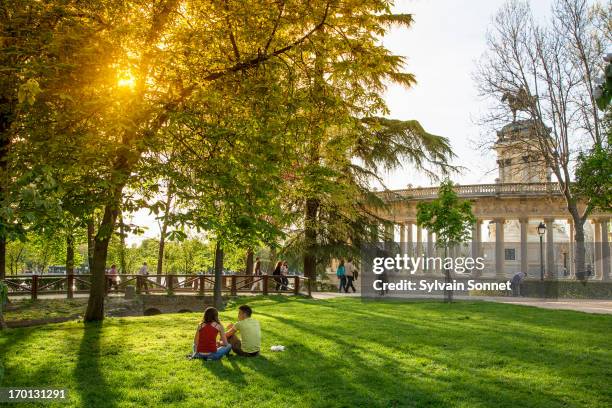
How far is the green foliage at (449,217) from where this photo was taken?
23172 mm

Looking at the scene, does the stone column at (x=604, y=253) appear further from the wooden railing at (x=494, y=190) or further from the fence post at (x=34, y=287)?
the fence post at (x=34, y=287)

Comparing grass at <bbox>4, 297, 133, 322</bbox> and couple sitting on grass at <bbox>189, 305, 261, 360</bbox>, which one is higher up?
couple sitting on grass at <bbox>189, 305, 261, 360</bbox>

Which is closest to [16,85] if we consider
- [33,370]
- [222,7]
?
[222,7]

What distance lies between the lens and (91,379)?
9.09m

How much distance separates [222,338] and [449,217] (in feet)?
47.1

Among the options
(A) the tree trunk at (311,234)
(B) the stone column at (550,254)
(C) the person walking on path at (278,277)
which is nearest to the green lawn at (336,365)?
(A) the tree trunk at (311,234)

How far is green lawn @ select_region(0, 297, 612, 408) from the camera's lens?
8.16 metres

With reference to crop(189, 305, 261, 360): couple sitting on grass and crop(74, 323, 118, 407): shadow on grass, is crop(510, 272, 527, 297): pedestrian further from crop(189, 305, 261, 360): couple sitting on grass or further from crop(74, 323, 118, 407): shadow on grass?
crop(74, 323, 118, 407): shadow on grass

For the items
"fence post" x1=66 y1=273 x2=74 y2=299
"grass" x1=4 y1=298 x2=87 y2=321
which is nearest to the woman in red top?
"grass" x1=4 y1=298 x2=87 y2=321

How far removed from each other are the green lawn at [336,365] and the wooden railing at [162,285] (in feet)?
39.8

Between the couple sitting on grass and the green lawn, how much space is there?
0.30 meters

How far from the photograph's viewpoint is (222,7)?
41.1 ft

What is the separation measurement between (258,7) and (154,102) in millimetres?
3051

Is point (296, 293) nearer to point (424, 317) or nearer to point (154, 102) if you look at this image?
point (424, 317)
